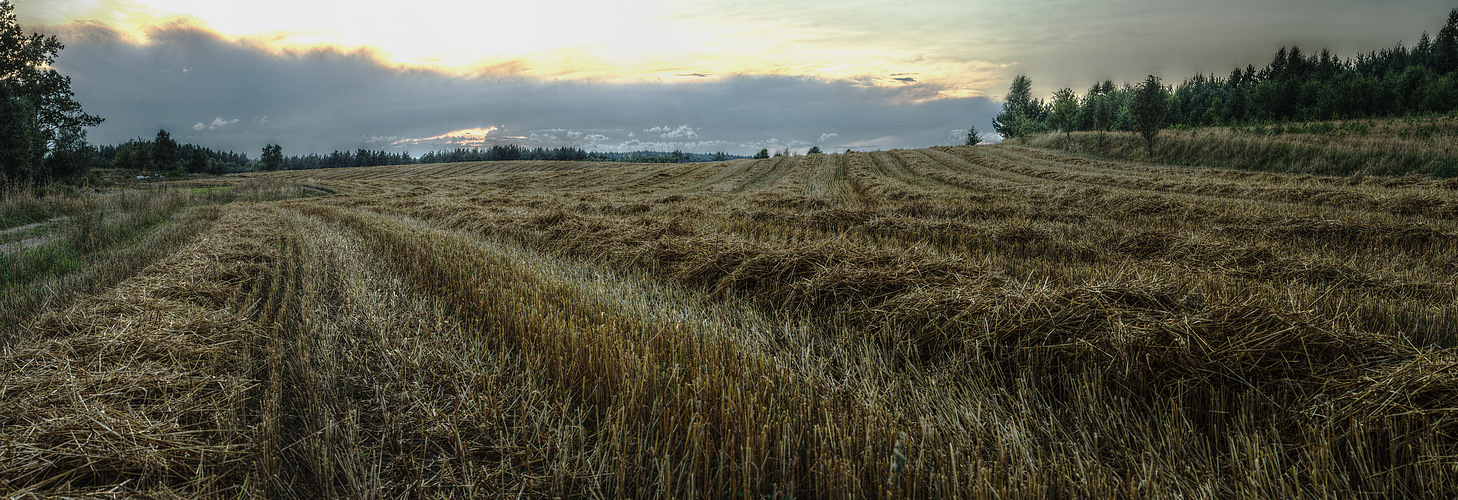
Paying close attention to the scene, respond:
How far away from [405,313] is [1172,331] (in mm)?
4772

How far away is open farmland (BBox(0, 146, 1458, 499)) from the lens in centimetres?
181

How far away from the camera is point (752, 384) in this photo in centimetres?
242

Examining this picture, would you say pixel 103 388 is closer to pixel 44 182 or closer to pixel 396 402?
pixel 396 402

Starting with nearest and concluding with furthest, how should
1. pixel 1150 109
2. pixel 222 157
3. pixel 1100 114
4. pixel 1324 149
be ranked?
pixel 1324 149
pixel 1150 109
pixel 1100 114
pixel 222 157

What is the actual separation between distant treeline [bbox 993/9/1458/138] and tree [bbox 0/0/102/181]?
58417 millimetres

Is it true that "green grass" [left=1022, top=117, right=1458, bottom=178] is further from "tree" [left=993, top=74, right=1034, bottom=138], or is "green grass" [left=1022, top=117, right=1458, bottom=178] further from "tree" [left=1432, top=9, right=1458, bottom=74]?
"tree" [left=1432, top=9, right=1458, bottom=74]

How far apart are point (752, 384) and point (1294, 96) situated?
85918 mm

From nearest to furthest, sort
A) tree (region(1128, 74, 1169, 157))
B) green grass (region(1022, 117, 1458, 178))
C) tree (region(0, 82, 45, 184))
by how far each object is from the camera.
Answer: green grass (region(1022, 117, 1458, 178)), tree (region(0, 82, 45, 184)), tree (region(1128, 74, 1169, 157))

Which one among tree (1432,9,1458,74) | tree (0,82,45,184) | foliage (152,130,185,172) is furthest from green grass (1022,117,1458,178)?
foliage (152,130,185,172)

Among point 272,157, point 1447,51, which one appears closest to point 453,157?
point 272,157

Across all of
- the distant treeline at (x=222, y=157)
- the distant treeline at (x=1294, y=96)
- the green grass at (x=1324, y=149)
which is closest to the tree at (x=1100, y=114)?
the distant treeline at (x=1294, y=96)

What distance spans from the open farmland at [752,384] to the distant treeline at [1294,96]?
134ft

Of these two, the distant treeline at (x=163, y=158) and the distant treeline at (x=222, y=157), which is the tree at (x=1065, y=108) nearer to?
the distant treeline at (x=222, y=157)

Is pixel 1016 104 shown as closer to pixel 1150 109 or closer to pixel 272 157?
pixel 1150 109
